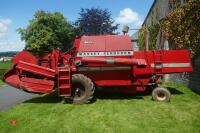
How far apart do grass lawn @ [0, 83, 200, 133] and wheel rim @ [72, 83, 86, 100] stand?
39 cm

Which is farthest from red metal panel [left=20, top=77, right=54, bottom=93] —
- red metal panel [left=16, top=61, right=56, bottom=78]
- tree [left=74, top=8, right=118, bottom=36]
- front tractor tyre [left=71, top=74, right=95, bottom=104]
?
tree [left=74, top=8, right=118, bottom=36]

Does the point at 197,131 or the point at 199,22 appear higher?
the point at 199,22

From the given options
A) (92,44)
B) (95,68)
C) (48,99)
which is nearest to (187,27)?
(92,44)

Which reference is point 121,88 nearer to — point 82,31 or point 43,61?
point 43,61

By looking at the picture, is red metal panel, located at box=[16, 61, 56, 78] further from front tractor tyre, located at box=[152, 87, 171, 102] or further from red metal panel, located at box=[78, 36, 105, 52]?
front tractor tyre, located at box=[152, 87, 171, 102]

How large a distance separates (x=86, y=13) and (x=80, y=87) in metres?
39.2

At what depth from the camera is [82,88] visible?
10.9 meters

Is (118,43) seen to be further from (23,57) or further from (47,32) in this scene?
(47,32)

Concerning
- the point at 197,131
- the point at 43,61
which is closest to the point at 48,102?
the point at 43,61

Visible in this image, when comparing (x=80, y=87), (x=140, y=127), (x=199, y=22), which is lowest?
(x=140, y=127)

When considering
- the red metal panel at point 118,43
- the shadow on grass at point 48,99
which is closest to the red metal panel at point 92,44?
the red metal panel at point 118,43

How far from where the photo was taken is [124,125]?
26.5 ft

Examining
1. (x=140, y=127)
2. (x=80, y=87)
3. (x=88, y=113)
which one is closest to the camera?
(x=140, y=127)

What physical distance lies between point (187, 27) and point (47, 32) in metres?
43.8
